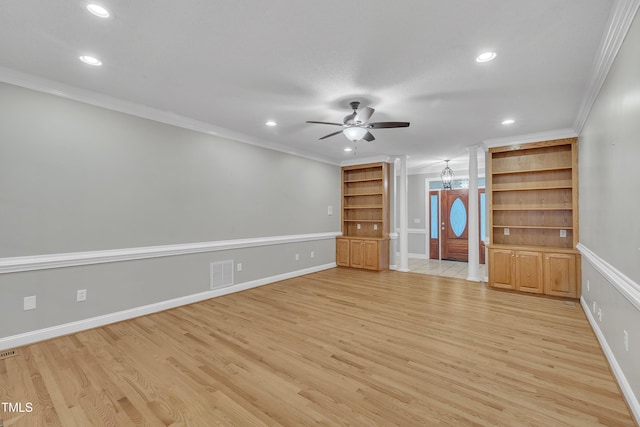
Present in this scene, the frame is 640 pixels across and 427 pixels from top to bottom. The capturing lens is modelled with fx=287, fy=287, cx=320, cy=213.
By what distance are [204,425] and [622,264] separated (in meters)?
3.19

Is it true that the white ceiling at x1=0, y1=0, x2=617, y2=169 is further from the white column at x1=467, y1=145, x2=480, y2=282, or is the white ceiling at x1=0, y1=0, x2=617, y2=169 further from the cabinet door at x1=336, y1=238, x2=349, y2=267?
the cabinet door at x1=336, y1=238, x2=349, y2=267

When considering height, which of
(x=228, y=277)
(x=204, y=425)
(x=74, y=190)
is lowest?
(x=204, y=425)

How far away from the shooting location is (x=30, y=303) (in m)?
2.96

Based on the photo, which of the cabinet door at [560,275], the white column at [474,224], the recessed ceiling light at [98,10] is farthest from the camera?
the white column at [474,224]

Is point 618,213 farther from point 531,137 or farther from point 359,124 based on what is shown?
point 531,137

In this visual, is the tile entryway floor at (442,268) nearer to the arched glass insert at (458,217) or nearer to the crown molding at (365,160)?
the arched glass insert at (458,217)

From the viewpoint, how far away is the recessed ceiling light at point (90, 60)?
2.61 meters

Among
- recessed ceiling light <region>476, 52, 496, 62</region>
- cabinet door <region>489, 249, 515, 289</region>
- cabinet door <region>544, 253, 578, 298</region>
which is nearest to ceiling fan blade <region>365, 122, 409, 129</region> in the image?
recessed ceiling light <region>476, 52, 496, 62</region>

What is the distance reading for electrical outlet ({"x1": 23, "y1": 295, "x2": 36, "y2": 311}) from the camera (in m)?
2.93

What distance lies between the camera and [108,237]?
3506 mm

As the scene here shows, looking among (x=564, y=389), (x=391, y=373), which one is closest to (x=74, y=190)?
(x=391, y=373)

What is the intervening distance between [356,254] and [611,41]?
5.53 metres

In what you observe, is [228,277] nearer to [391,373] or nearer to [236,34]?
[391,373]

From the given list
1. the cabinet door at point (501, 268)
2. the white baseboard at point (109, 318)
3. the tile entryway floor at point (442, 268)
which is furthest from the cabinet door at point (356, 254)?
the cabinet door at point (501, 268)
